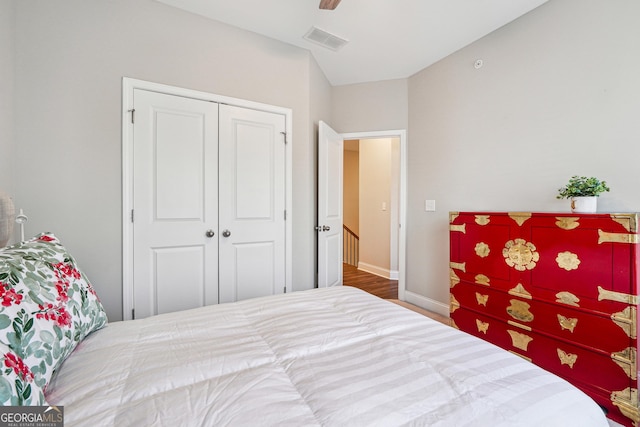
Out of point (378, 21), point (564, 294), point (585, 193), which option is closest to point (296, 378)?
point (564, 294)

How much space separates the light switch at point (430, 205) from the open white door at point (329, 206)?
982 millimetres

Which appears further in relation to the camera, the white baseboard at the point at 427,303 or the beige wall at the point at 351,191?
the beige wall at the point at 351,191

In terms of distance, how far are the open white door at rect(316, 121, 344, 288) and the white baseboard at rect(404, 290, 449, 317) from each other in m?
0.86

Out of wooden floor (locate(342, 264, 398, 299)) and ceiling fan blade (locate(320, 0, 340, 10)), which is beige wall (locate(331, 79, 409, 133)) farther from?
wooden floor (locate(342, 264, 398, 299))

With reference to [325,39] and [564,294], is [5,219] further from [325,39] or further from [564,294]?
[564,294]

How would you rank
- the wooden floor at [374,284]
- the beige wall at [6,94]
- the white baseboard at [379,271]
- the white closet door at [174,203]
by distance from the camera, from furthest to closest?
1. the white baseboard at [379,271]
2. the wooden floor at [374,284]
3. the white closet door at [174,203]
4. the beige wall at [6,94]

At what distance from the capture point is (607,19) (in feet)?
5.92

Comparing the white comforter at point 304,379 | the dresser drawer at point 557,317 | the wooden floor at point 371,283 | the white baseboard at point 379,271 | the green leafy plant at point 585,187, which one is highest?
the green leafy plant at point 585,187

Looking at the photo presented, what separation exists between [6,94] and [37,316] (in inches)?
70.6

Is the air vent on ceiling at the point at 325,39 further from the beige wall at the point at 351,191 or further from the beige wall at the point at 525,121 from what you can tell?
the beige wall at the point at 351,191

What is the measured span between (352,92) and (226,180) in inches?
79.9

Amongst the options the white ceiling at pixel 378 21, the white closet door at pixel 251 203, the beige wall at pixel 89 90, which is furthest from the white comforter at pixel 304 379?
the white ceiling at pixel 378 21

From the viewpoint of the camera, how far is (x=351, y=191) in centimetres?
664

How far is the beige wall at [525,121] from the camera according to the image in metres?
1.77
